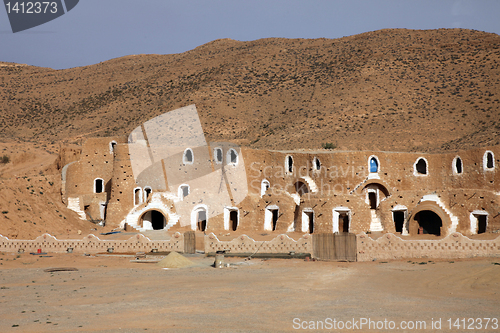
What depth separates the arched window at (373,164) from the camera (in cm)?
3369

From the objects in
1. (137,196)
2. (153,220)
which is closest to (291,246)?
(153,220)

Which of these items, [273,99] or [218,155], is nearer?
[218,155]

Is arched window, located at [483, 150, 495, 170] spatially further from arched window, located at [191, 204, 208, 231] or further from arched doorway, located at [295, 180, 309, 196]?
arched window, located at [191, 204, 208, 231]

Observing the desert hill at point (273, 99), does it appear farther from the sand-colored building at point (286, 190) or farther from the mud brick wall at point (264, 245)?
the mud brick wall at point (264, 245)

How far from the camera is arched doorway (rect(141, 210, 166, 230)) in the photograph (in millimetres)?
33344

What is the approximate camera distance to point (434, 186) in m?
33.8

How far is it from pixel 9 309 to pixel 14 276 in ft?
20.2

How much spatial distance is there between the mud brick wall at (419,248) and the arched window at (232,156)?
14.5 meters

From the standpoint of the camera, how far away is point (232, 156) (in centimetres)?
3534

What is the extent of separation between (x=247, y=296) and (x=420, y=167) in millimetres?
23840

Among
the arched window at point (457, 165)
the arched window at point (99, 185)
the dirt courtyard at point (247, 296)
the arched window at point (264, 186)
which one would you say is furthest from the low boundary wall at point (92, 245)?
the arched window at point (457, 165)

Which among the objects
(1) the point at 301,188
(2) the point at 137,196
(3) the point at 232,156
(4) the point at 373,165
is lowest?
(2) the point at 137,196

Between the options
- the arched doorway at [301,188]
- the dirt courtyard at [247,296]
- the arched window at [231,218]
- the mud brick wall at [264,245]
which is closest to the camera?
the dirt courtyard at [247,296]

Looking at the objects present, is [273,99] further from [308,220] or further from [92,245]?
[92,245]
